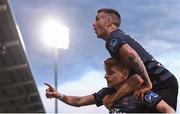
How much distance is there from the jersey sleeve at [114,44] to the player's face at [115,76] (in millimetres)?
130

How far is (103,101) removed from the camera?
3.87 metres

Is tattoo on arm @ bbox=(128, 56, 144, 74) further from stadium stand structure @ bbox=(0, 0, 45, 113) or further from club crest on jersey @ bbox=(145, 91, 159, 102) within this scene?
stadium stand structure @ bbox=(0, 0, 45, 113)

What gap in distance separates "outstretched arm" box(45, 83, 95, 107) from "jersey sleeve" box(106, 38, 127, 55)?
0.52 metres

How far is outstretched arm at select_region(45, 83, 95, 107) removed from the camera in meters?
4.03

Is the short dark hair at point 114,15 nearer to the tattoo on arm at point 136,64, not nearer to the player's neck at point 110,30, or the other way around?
the player's neck at point 110,30

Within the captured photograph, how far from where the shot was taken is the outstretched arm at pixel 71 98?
4.03 metres

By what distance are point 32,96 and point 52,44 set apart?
14.1 ft

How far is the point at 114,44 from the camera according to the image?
366 cm

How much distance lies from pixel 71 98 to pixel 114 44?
0.71 meters

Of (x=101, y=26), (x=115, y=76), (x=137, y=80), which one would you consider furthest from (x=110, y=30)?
(x=137, y=80)

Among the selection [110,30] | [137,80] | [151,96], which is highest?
[110,30]

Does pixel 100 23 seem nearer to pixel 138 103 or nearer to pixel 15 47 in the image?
pixel 138 103

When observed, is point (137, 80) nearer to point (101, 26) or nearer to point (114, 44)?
point (114, 44)

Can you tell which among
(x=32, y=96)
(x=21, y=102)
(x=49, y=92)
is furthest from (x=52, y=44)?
(x=49, y=92)
